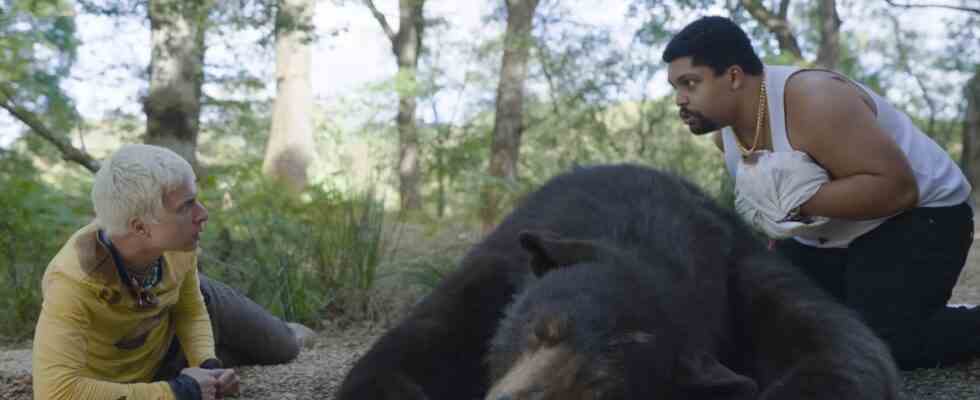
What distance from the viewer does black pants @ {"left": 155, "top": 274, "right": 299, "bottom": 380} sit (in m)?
4.68

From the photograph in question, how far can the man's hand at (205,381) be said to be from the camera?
3502mm

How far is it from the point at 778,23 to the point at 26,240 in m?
12.4

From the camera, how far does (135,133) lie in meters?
21.7

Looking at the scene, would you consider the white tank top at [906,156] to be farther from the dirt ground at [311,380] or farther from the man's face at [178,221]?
the man's face at [178,221]

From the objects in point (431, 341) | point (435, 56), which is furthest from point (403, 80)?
point (431, 341)

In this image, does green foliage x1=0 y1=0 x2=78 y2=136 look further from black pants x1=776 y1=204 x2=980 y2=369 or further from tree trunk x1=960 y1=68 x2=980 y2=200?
tree trunk x1=960 y1=68 x2=980 y2=200

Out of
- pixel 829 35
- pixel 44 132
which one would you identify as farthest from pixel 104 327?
pixel 829 35

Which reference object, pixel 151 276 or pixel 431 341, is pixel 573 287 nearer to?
pixel 431 341

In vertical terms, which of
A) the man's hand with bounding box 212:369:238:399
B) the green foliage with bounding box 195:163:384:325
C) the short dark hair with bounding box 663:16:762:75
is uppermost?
the short dark hair with bounding box 663:16:762:75

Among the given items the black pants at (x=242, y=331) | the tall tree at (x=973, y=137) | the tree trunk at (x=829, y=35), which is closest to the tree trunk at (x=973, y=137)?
the tall tree at (x=973, y=137)

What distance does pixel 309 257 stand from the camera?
7.78 meters

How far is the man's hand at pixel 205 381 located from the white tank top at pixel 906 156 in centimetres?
266

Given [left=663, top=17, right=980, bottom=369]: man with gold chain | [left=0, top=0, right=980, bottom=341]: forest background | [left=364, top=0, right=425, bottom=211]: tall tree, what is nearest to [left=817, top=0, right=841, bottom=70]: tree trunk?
[left=0, top=0, right=980, bottom=341]: forest background

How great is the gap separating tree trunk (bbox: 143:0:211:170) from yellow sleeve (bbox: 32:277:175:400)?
5497 millimetres
